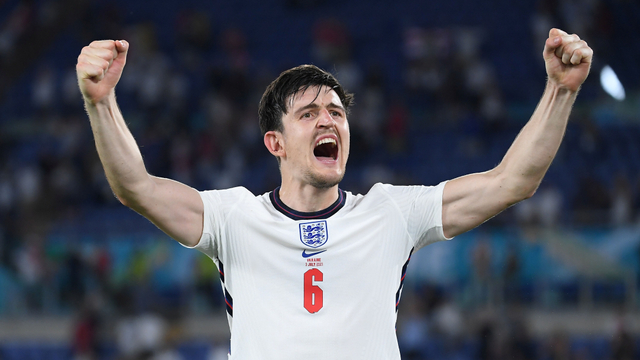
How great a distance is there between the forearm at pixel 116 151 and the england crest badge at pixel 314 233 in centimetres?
78

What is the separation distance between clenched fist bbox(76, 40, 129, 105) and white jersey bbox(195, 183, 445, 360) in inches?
29.0

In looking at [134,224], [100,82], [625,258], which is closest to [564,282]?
[625,258]

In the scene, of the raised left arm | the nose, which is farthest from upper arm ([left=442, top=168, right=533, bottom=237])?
the nose

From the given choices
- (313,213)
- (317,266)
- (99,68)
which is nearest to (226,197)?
(313,213)

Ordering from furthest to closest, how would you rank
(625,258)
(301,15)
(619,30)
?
(301,15) → (619,30) → (625,258)

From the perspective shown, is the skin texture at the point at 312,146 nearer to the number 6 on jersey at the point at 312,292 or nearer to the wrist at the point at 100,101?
the number 6 on jersey at the point at 312,292

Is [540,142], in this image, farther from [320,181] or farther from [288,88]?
[288,88]

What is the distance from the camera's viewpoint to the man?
3541 millimetres

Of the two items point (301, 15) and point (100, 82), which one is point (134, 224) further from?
point (100, 82)

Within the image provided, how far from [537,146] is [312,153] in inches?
42.7

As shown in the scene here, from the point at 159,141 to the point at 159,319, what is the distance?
15.2 feet

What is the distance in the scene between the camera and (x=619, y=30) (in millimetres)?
15453

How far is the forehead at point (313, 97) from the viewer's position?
400 centimetres

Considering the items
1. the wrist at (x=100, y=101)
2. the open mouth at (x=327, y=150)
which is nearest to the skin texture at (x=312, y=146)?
the open mouth at (x=327, y=150)
